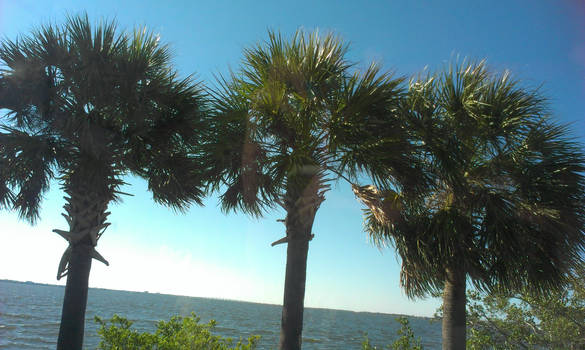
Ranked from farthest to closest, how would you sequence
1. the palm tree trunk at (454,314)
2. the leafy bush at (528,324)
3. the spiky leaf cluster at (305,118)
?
the leafy bush at (528,324) → the palm tree trunk at (454,314) → the spiky leaf cluster at (305,118)

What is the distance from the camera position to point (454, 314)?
22.7 feet

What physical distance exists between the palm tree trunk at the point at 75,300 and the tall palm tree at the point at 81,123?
1cm

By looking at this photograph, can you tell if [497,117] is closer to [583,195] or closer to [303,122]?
[583,195]

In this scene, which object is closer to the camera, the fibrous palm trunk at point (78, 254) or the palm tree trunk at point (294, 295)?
the palm tree trunk at point (294, 295)

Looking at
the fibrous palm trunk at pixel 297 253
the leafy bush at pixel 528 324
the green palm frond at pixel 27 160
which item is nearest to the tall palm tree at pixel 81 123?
the green palm frond at pixel 27 160

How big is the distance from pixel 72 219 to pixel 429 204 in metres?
6.38

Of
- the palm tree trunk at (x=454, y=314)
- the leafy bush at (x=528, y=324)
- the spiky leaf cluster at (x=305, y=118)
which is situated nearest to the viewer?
the spiky leaf cluster at (x=305, y=118)

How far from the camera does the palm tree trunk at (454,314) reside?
683 cm

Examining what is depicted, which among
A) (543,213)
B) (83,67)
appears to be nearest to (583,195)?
(543,213)

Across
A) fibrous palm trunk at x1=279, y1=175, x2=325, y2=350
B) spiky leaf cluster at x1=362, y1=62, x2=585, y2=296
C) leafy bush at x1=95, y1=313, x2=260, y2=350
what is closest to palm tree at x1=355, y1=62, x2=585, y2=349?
spiky leaf cluster at x1=362, y1=62, x2=585, y2=296

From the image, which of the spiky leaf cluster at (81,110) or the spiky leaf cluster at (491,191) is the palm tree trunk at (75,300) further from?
the spiky leaf cluster at (491,191)

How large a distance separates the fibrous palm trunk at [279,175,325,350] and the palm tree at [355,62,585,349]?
3.94ft

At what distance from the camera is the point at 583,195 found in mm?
6062

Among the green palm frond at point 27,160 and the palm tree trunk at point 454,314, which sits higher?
the green palm frond at point 27,160
